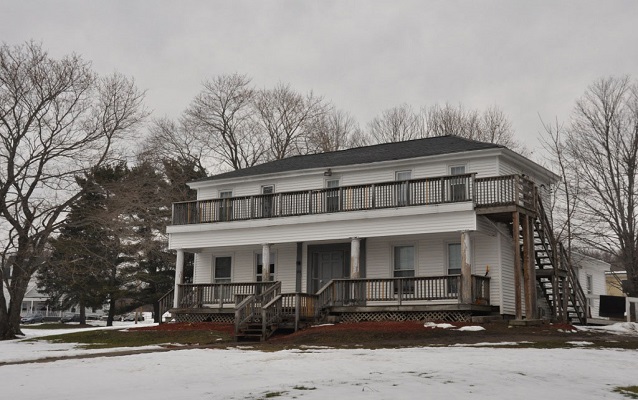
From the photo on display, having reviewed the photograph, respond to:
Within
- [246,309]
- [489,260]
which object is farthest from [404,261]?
[246,309]

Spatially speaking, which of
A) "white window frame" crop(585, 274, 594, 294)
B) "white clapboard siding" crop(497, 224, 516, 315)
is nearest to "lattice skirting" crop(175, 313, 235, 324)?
"white clapboard siding" crop(497, 224, 516, 315)

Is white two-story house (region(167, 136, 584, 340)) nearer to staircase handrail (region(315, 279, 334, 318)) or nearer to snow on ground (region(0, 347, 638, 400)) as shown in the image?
staircase handrail (region(315, 279, 334, 318))

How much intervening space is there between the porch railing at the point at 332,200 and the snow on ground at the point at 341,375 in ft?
29.8

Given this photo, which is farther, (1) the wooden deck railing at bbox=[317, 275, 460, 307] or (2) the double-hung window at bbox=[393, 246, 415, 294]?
(2) the double-hung window at bbox=[393, 246, 415, 294]

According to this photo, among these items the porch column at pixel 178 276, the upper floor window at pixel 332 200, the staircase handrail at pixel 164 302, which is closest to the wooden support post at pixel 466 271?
the upper floor window at pixel 332 200

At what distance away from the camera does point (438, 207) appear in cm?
2455

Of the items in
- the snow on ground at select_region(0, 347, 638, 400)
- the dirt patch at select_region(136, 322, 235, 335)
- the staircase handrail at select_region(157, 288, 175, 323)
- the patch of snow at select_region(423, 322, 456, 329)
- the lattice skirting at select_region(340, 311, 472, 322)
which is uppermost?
the staircase handrail at select_region(157, 288, 175, 323)

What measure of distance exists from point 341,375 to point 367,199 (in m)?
14.8

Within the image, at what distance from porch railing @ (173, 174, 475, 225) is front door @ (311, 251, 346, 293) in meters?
2.50

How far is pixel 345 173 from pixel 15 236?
1424 cm

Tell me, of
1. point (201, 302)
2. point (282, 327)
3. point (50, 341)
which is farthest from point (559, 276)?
point (50, 341)

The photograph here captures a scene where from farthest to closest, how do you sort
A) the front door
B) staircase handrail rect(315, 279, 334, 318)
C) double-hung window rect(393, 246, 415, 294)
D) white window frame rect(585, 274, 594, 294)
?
white window frame rect(585, 274, 594, 294), the front door, double-hung window rect(393, 246, 415, 294), staircase handrail rect(315, 279, 334, 318)

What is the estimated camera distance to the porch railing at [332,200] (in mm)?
24938

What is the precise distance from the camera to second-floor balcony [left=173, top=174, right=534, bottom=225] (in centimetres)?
2431
